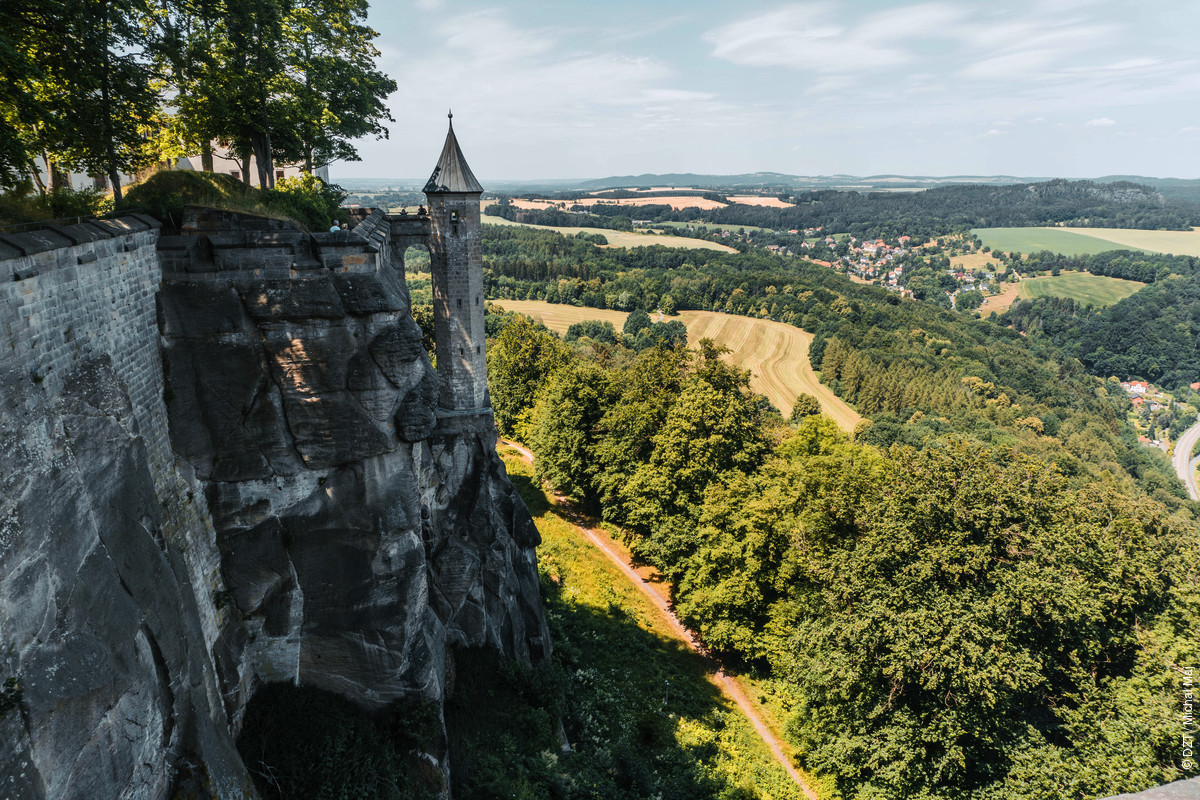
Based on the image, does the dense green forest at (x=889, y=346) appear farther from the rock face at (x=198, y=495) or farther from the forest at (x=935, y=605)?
the rock face at (x=198, y=495)

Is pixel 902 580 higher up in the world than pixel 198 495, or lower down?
lower down

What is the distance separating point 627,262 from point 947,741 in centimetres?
13358

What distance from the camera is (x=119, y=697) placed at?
9648 mm

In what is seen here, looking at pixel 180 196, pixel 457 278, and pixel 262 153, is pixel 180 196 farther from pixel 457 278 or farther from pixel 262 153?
pixel 457 278

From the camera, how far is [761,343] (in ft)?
318

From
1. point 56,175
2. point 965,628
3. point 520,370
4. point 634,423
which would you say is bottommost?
point 965,628

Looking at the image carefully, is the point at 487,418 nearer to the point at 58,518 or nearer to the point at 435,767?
the point at 435,767

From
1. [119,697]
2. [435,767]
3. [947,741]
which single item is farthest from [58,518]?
[947,741]

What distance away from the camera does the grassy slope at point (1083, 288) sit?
6048 inches

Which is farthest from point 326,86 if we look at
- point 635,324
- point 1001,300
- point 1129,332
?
point 1001,300

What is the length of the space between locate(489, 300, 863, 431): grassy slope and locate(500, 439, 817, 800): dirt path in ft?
129

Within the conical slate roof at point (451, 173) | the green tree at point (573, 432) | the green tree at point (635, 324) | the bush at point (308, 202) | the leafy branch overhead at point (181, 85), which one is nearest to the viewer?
the leafy branch overhead at point (181, 85)

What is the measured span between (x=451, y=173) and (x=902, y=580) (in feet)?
72.5

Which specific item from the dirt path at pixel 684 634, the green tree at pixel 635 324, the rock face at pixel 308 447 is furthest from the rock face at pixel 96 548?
the green tree at pixel 635 324
